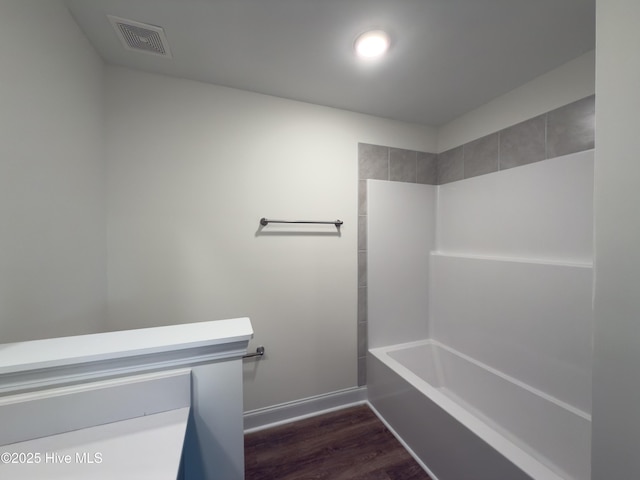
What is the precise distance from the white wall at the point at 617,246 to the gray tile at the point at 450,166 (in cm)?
142

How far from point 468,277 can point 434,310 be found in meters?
0.46

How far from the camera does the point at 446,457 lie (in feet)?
3.98

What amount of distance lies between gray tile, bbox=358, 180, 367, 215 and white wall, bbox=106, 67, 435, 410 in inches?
1.8

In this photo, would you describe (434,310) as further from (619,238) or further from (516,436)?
(619,238)

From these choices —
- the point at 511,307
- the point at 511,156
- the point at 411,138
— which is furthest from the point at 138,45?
the point at 511,307

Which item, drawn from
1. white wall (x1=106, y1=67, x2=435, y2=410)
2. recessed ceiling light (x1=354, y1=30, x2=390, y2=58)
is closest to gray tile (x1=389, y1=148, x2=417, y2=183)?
white wall (x1=106, y1=67, x2=435, y2=410)

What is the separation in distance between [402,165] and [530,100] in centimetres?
85

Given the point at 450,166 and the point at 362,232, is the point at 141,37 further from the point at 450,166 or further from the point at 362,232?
the point at 450,166

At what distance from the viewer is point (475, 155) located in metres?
1.81

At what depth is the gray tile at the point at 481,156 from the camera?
→ 5.53 ft

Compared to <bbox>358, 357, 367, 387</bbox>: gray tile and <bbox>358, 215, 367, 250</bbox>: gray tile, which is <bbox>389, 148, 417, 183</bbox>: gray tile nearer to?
<bbox>358, 215, 367, 250</bbox>: gray tile

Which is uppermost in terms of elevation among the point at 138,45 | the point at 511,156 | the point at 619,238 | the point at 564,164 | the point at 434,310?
the point at 138,45

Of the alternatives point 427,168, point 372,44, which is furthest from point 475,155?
point 372,44

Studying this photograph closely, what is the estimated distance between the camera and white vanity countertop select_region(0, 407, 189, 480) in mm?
510
